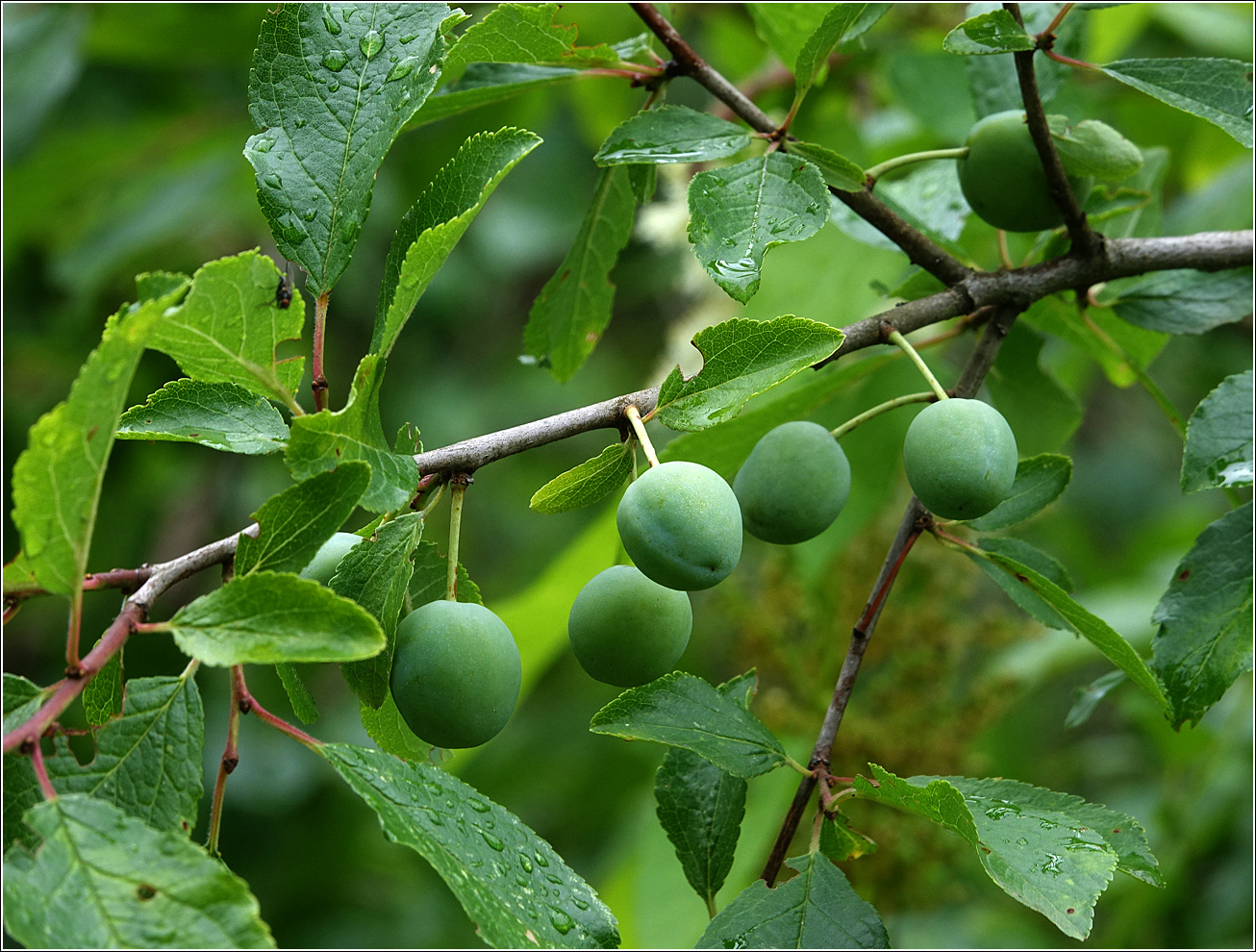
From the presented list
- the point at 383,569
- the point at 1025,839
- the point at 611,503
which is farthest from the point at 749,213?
the point at 611,503

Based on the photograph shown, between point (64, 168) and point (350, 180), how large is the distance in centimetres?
190

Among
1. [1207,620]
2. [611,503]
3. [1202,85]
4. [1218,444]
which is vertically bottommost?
[611,503]

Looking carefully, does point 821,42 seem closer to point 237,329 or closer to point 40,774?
point 237,329

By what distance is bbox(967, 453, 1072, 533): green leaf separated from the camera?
84cm

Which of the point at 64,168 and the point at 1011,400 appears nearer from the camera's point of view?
the point at 1011,400

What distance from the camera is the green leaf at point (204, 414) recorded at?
623 mm

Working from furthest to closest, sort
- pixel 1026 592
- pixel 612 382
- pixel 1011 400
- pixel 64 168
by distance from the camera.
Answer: pixel 612 382, pixel 64 168, pixel 1011 400, pixel 1026 592

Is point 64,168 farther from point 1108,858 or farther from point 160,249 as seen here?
point 1108,858

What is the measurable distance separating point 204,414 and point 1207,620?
0.73m

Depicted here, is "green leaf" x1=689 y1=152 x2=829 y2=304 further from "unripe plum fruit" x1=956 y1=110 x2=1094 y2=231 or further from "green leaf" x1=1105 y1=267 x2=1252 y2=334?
"green leaf" x1=1105 y1=267 x2=1252 y2=334

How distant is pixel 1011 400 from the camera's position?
3.49 feet

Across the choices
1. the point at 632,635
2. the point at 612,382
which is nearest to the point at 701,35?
the point at 612,382

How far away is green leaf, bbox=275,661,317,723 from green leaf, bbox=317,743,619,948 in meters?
0.05

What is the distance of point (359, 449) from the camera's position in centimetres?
59
